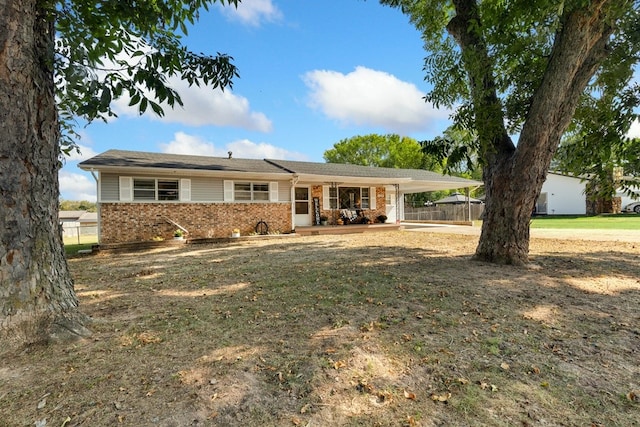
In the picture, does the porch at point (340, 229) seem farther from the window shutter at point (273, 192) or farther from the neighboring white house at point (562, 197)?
the neighboring white house at point (562, 197)

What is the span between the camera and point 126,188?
11.5m

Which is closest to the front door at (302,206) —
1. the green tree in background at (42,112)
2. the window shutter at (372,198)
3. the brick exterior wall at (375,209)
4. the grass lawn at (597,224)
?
the brick exterior wall at (375,209)

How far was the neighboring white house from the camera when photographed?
29.9 m

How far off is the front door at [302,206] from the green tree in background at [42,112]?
13.3 metres

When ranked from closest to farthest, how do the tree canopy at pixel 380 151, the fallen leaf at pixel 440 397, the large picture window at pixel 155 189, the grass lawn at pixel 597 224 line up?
the fallen leaf at pixel 440 397, the large picture window at pixel 155 189, the grass lawn at pixel 597 224, the tree canopy at pixel 380 151

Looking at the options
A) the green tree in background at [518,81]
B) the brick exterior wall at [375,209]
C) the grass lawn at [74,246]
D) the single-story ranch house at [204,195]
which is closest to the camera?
the green tree in background at [518,81]

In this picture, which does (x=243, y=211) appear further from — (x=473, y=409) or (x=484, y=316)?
(x=473, y=409)

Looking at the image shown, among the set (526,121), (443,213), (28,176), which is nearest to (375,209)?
(443,213)

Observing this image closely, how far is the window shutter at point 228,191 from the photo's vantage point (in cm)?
1339

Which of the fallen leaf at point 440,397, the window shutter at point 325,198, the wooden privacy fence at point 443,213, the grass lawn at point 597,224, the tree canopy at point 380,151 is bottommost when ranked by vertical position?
the fallen leaf at point 440,397

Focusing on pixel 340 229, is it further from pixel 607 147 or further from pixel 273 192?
pixel 607 147

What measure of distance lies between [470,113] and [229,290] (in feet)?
17.9

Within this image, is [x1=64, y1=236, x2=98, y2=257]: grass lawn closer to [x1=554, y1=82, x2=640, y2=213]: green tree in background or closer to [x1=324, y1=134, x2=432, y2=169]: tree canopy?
[x1=554, y1=82, x2=640, y2=213]: green tree in background

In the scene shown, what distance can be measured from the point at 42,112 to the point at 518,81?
7723 millimetres
